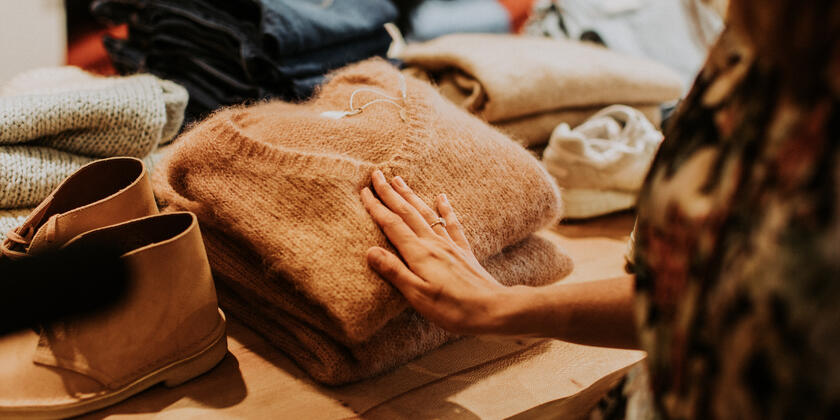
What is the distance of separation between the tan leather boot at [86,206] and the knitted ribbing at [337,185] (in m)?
0.05

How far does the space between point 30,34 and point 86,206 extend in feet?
1.89

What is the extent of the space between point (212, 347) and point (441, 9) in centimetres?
99

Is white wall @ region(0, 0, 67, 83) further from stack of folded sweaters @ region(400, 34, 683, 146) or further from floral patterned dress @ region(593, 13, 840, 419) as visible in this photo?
floral patterned dress @ region(593, 13, 840, 419)

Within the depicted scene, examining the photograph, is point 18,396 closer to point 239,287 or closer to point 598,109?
point 239,287

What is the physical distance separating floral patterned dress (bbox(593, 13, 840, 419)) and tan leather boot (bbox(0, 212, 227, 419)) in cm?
42

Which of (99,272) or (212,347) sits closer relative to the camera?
(99,272)

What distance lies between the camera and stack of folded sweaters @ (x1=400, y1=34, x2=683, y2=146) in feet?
3.51

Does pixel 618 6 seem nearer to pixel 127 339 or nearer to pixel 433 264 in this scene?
pixel 433 264

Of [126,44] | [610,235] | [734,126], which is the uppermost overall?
[734,126]

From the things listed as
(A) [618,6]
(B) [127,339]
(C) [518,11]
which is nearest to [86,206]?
(B) [127,339]

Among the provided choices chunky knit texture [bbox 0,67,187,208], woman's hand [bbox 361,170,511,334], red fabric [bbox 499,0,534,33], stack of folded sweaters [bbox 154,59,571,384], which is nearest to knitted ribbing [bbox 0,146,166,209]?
chunky knit texture [bbox 0,67,187,208]

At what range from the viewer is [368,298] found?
0.62 metres

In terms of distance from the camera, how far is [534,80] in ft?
3.57

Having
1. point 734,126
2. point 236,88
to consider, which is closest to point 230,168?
point 236,88
